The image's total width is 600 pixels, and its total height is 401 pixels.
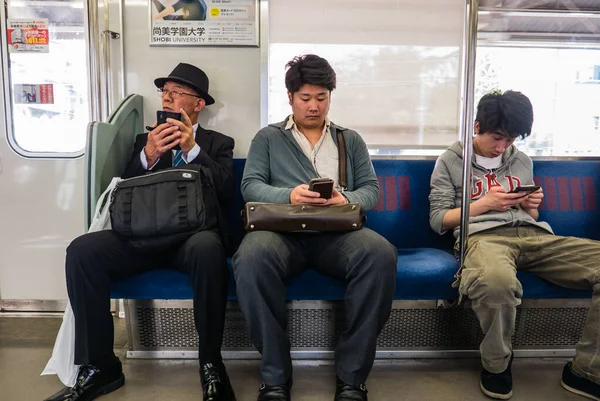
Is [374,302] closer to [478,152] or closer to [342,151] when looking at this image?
[342,151]

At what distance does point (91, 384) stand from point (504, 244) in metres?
2.10

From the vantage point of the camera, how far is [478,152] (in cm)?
281

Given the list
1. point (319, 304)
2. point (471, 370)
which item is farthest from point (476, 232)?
point (319, 304)

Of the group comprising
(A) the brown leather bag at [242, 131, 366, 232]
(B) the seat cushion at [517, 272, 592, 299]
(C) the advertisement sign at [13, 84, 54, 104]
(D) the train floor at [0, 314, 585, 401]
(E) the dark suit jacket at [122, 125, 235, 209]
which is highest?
(C) the advertisement sign at [13, 84, 54, 104]

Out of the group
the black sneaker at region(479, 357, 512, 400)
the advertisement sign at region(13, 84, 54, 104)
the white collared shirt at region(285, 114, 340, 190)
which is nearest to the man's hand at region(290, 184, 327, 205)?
the white collared shirt at region(285, 114, 340, 190)

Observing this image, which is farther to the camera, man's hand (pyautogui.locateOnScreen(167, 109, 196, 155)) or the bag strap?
man's hand (pyautogui.locateOnScreen(167, 109, 196, 155))

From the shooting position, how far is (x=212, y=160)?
2734 millimetres

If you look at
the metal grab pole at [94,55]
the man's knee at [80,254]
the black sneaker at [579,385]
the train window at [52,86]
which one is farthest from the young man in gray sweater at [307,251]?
the train window at [52,86]

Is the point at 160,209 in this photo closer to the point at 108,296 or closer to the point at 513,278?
the point at 108,296

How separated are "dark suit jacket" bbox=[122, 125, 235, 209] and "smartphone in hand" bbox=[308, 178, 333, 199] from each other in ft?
2.10

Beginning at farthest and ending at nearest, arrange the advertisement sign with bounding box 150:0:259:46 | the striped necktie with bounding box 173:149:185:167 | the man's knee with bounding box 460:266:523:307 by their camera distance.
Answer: the advertisement sign with bounding box 150:0:259:46, the striped necktie with bounding box 173:149:185:167, the man's knee with bounding box 460:266:523:307

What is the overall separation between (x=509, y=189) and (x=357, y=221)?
1.05 meters

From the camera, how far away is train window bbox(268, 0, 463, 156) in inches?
123

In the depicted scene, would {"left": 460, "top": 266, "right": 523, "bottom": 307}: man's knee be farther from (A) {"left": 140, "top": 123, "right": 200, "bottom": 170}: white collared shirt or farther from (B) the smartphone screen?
(B) the smartphone screen
